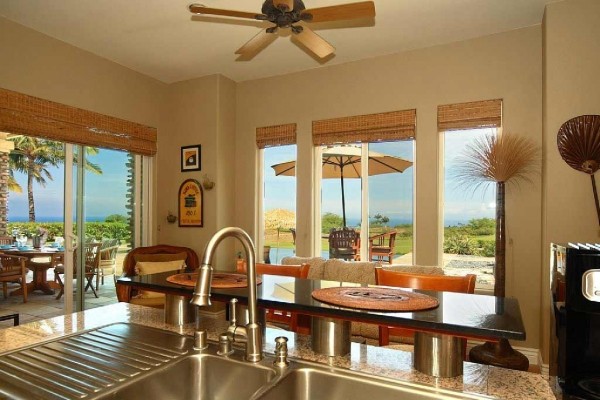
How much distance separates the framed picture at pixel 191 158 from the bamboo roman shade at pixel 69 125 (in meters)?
0.37

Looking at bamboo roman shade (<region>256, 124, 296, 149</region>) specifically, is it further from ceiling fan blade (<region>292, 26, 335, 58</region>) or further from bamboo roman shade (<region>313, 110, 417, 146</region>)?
ceiling fan blade (<region>292, 26, 335, 58</region>)

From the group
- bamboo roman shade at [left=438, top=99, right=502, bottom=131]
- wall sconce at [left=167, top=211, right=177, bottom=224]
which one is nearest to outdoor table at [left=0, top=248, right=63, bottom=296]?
wall sconce at [left=167, top=211, right=177, bottom=224]

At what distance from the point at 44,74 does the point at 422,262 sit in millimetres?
4067

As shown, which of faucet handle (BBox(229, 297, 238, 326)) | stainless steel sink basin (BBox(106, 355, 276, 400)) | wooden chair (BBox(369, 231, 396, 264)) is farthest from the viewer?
wooden chair (BBox(369, 231, 396, 264))

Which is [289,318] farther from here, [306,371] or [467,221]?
[467,221]

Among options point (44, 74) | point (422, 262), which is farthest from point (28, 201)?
point (422, 262)

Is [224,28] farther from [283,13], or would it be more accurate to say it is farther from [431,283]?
[431,283]

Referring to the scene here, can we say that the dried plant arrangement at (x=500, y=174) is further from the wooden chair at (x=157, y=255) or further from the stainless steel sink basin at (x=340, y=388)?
the wooden chair at (x=157, y=255)

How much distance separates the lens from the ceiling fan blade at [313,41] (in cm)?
260

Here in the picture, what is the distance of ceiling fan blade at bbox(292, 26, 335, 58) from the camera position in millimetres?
2602

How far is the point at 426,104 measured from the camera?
3.90 meters

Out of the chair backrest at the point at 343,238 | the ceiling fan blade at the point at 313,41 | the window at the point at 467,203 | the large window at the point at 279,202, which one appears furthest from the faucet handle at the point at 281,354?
the large window at the point at 279,202

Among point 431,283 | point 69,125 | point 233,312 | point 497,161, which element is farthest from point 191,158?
point 233,312

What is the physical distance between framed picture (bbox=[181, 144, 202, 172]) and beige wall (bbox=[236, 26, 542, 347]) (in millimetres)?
502
